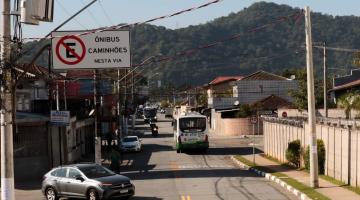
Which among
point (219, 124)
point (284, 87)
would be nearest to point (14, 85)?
point (219, 124)

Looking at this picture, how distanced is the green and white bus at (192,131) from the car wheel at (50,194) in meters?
26.0

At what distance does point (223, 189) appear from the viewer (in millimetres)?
26031

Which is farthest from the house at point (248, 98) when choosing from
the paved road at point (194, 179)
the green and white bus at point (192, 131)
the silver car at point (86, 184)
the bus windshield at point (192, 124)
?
the silver car at point (86, 184)

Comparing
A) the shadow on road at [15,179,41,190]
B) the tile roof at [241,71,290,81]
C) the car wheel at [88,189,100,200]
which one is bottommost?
the shadow on road at [15,179,41,190]

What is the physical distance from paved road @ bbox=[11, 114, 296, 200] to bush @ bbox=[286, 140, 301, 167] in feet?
8.08

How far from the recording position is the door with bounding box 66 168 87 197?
23328 millimetres

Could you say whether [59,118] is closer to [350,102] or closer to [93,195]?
[93,195]

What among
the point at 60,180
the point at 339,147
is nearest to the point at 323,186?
the point at 339,147

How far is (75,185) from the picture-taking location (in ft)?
77.4

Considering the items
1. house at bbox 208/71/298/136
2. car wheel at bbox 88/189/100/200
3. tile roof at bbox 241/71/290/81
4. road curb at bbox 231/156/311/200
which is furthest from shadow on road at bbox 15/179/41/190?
tile roof at bbox 241/71/290/81

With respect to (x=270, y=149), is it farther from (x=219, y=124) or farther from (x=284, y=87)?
(x=284, y=87)

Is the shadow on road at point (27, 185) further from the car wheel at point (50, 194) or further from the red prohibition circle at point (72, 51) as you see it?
the red prohibition circle at point (72, 51)

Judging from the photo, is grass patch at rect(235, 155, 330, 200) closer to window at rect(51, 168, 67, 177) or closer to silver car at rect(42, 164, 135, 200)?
silver car at rect(42, 164, 135, 200)

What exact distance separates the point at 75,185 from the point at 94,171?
0.94 m
